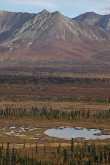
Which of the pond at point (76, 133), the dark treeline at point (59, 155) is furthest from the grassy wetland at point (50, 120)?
the pond at point (76, 133)

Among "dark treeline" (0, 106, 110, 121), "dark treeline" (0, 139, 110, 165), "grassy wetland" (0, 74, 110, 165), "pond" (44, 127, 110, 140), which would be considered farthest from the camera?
"dark treeline" (0, 106, 110, 121)

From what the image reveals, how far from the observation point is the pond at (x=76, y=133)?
90.1 metres

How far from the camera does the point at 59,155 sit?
71.7 m

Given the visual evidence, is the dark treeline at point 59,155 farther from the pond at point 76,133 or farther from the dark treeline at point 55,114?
the dark treeline at point 55,114

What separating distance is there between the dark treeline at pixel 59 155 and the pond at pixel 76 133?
36.1 ft

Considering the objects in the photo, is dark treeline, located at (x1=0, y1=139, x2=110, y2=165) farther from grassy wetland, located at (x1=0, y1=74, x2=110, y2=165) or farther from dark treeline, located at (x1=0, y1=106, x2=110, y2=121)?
dark treeline, located at (x1=0, y1=106, x2=110, y2=121)

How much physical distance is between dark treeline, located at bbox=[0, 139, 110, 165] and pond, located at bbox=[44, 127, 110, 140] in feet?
36.1

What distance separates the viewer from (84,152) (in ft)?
234

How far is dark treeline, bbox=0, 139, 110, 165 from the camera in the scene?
64.9 metres

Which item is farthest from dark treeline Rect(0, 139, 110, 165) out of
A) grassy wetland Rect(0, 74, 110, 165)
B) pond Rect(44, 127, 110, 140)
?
pond Rect(44, 127, 110, 140)

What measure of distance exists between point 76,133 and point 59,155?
23677 mm

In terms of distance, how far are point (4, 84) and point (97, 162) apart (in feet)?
421

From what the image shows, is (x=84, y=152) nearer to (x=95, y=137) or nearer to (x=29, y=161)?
(x=29, y=161)

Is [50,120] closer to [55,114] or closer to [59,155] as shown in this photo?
[55,114]
